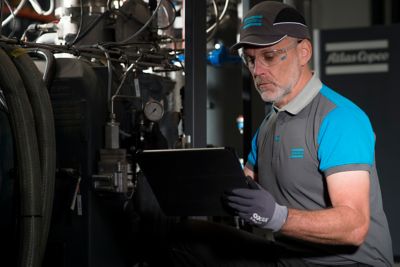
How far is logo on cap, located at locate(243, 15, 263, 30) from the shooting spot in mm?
1707

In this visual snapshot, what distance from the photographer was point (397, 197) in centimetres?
325

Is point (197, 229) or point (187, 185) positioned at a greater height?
point (187, 185)

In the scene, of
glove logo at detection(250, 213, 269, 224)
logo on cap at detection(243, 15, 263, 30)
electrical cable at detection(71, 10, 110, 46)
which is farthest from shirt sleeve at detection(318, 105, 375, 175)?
electrical cable at detection(71, 10, 110, 46)

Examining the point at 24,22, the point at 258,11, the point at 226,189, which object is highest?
the point at 24,22

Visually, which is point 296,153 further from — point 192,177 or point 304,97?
point 192,177

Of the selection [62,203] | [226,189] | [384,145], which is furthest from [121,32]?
Result: [384,145]

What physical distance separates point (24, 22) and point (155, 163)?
3.42 meters

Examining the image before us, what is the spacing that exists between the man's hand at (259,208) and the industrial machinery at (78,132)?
562mm

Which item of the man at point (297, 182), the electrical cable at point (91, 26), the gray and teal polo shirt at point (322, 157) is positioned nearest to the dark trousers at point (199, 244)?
the man at point (297, 182)

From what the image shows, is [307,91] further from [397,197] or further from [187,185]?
[397,197]

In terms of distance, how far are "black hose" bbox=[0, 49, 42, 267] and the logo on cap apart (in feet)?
2.06

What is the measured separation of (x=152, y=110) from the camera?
6.74 ft

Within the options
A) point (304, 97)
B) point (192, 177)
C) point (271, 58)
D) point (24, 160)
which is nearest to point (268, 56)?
point (271, 58)

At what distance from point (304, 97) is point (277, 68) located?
11 centimetres
